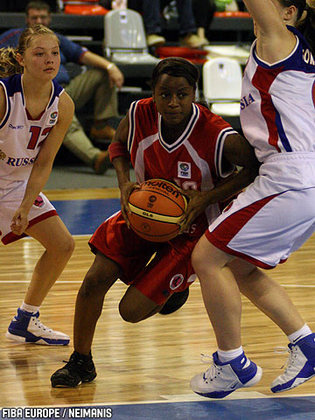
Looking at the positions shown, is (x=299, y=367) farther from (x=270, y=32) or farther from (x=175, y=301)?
(x=270, y=32)

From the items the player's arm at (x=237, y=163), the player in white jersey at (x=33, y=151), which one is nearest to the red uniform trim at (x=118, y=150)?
the player in white jersey at (x=33, y=151)

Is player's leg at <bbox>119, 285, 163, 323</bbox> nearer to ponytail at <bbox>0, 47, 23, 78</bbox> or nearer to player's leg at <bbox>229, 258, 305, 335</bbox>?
player's leg at <bbox>229, 258, 305, 335</bbox>

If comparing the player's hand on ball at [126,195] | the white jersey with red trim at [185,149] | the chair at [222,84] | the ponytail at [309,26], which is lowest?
the chair at [222,84]

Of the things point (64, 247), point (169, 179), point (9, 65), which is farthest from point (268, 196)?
point (9, 65)

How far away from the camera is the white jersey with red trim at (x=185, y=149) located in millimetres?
3732

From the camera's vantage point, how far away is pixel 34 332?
446 centimetres

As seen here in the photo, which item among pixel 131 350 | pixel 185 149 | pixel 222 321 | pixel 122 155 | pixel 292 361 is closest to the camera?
pixel 222 321

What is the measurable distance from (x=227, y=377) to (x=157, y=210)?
0.76m

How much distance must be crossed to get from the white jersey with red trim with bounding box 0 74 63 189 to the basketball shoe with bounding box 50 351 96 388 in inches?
44.6

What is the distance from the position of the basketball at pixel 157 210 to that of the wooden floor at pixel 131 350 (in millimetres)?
671

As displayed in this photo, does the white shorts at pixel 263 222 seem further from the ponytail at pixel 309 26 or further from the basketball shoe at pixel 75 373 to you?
the basketball shoe at pixel 75 373

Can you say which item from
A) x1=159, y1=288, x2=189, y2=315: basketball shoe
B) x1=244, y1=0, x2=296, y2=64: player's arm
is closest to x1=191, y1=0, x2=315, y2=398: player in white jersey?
x1=244, y1=0, x2=296, y2=64: player's arm

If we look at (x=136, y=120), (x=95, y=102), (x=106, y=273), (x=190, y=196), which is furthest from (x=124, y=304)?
(x=95, y=102)

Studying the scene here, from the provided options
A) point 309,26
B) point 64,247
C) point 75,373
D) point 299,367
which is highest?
point 309,26
